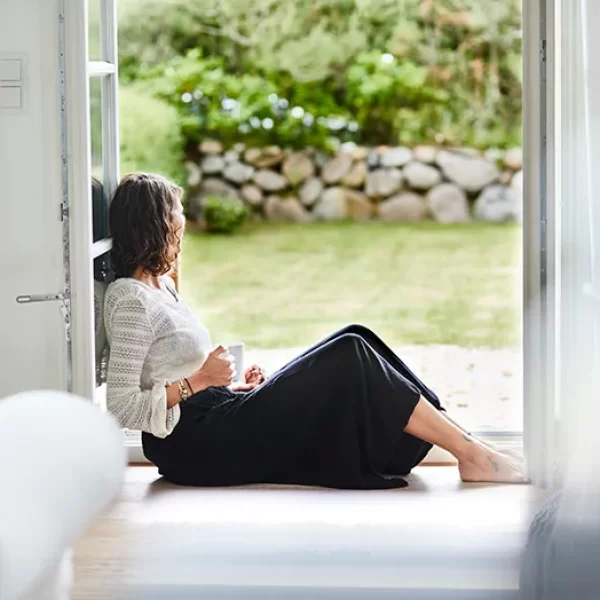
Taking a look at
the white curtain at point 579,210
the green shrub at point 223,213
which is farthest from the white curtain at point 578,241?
the green shrub at point 223,213

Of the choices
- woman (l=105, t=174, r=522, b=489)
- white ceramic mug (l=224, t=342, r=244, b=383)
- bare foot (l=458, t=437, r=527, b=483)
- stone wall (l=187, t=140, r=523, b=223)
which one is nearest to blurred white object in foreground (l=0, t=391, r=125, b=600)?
woman (l=105, t=174, r=522, b=489)

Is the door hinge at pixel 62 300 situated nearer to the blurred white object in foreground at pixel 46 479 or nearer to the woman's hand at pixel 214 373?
the woman's hand at pixel 214 373

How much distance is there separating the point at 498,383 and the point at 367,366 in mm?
3287

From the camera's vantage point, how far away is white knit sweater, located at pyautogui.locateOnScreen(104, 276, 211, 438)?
3.09 meters

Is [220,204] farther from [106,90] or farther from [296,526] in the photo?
[296,526]

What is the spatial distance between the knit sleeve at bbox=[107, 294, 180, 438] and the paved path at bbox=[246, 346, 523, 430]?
2.40m

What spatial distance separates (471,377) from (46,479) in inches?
226

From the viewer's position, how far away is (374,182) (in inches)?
375

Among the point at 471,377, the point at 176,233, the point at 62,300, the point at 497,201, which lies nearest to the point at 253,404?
the point at 176,233

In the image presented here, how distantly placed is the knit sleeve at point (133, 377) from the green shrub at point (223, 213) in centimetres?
622

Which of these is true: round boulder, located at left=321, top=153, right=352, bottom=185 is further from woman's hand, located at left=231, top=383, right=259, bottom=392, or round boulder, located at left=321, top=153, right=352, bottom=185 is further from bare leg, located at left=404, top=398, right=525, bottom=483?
bare leg, located at left=404, top=398, right=525, bottom=483

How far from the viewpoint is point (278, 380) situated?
3273mm

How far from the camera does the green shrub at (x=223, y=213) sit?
934 cm

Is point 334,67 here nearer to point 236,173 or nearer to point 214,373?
point 236,173
